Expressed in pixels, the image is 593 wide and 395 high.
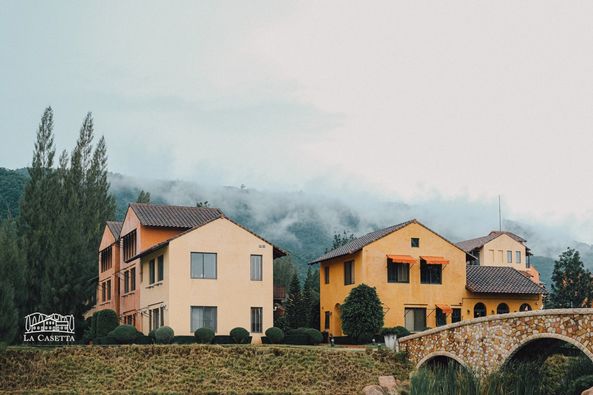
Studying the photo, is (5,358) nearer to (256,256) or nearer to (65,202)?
(256,256)

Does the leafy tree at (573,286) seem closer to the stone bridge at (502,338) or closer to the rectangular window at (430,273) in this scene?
the rectangular window at (430,273)

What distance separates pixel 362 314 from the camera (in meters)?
52.2

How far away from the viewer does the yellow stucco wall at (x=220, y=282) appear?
161 feet

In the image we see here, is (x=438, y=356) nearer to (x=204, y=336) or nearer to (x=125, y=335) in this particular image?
(x=204, y=336)

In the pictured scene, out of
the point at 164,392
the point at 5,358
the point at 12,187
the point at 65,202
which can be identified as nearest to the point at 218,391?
the point at 164,392

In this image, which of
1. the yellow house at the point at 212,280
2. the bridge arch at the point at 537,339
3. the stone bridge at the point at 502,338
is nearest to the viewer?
the bridge arch at the point at 537,339

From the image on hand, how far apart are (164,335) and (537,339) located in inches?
792

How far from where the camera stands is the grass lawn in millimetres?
38219

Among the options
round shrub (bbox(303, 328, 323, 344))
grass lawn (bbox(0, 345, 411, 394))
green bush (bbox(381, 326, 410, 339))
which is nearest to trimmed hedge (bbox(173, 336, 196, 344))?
grass lawn (bbox(0, 345, 411, 394))

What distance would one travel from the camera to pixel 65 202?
6531 centimetres

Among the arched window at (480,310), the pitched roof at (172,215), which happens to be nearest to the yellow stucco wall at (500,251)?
the arched window at (480,310)

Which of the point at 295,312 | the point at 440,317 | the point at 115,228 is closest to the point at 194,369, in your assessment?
the point at 295,312

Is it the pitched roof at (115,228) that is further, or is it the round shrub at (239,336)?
the pitched roof at (115,228)

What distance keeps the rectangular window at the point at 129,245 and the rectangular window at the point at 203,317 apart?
8775 mm
